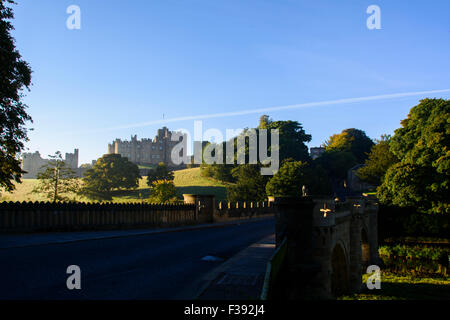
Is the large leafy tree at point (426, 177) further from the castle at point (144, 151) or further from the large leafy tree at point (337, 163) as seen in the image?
the castle at point (144, 151)

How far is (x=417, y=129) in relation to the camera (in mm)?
49625

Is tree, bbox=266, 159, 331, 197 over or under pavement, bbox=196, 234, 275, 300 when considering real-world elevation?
over

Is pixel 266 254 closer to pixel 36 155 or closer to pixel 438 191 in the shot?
pixel 438 191

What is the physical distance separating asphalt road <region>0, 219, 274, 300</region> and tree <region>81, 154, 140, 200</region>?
8111 cm

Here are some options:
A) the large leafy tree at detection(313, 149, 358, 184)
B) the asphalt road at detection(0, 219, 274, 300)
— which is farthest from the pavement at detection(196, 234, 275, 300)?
the large leafy tree at detection(313, 149, 358, 184)

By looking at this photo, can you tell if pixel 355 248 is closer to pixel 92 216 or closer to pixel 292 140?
pixel 92 216

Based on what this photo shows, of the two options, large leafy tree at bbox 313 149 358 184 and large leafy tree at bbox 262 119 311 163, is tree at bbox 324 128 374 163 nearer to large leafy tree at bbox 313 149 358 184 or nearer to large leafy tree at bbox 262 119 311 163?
large leafy tree at bbox 313 149 358 184

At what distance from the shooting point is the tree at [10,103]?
2105 centimetres

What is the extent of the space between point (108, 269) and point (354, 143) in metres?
119

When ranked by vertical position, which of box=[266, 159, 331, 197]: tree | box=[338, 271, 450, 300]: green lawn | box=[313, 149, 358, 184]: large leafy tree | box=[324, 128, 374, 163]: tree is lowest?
box=[338, 271, 450, 300]: green lawn

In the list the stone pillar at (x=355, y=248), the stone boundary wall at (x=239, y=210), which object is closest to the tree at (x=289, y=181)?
the stone boundary wall at (x=239, y=210)

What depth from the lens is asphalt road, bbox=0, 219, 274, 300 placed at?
8727 millimetres
